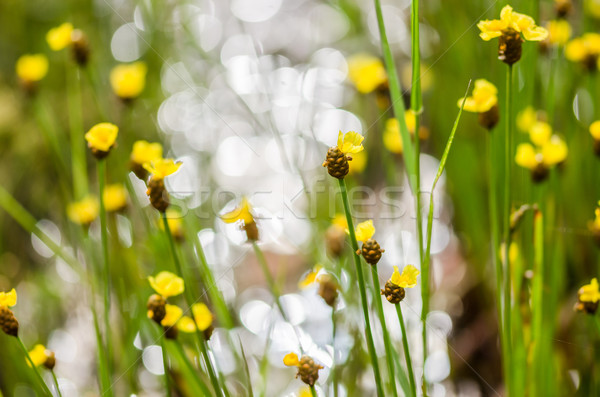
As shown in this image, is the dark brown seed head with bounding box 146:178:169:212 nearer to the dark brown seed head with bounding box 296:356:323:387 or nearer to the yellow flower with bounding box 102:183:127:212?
the dark brown seed head with bounding box 296:356:323:387

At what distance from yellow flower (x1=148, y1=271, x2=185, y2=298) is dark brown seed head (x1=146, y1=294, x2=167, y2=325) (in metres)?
0.02

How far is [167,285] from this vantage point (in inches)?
25.6

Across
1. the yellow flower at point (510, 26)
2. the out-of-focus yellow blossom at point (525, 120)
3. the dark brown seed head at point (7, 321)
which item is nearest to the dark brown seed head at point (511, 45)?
the yellow flower at point (510, 26)

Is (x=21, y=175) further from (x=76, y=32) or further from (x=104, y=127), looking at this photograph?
(x=104, y=127)

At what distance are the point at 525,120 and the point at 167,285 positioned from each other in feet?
2.08

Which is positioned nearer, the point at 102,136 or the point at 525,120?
the point at 102,136

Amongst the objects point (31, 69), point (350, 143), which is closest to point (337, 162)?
point (350, 143)

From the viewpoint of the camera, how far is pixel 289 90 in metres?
1.86

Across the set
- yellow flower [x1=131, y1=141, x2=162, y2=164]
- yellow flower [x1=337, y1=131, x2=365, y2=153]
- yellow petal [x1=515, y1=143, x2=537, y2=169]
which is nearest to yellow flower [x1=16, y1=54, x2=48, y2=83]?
yellow flower [x1=131, y1=141, x2=162, y2=164]

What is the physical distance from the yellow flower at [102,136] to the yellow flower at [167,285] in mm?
184

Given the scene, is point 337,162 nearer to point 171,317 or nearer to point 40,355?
point 171,317

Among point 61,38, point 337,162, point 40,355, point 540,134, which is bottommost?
point 40,355

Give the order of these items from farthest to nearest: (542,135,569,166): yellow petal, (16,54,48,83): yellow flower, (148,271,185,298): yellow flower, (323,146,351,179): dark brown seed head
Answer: (16,54,48,83): yellow flower
(542,135,569,166): yellow petal
(148,271,185,298): yellow flower
(323,146,351,179): dark brown seed head

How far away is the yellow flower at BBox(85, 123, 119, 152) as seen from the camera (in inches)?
27.3
